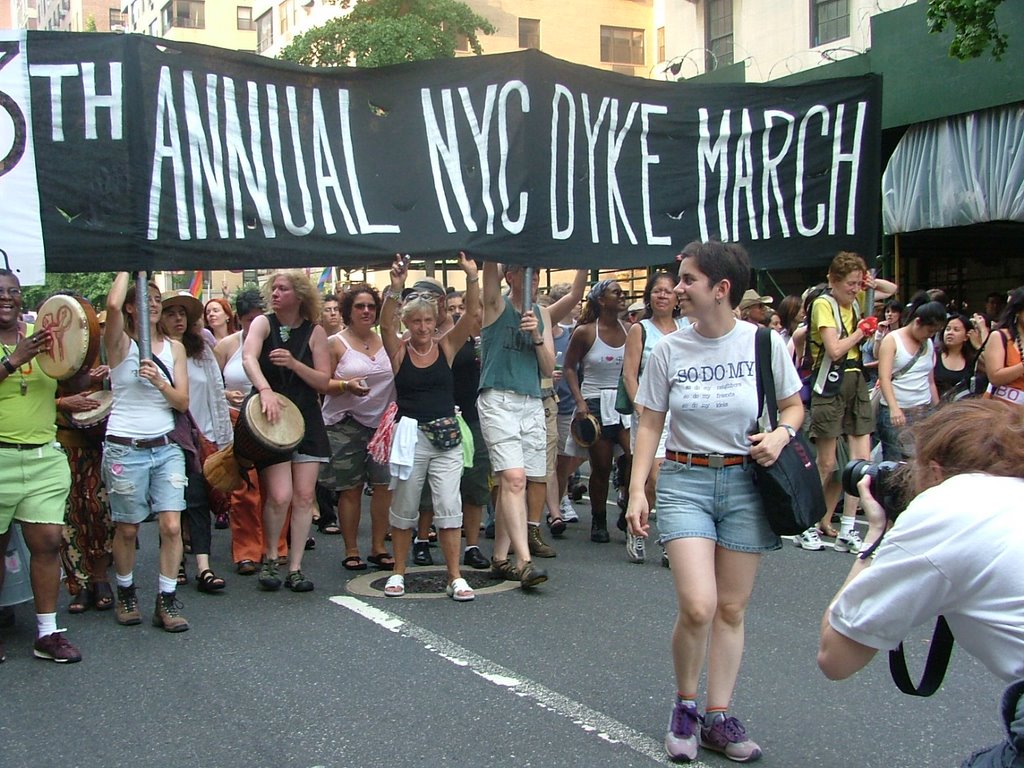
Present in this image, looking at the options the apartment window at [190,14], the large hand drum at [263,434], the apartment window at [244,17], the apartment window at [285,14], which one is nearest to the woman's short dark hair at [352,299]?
the large hand drum at [263,434]

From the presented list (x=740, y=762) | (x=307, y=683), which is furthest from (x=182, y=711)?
(x=740, y=762)

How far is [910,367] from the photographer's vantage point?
8.22 metres

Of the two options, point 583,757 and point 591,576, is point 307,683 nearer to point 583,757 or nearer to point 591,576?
point 583,757

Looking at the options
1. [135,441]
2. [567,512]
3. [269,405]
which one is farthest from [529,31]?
[135,441]

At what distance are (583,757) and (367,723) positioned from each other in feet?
3.01

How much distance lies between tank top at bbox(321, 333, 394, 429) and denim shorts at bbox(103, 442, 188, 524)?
1.72 m

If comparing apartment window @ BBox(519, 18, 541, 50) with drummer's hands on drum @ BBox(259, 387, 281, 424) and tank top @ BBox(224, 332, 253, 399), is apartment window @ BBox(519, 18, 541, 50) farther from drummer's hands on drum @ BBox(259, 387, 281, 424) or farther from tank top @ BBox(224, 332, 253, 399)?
drummer's hands on drum @ BBox(259, 387, 281, 424)

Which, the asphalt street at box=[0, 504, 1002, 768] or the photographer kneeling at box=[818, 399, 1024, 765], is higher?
the photographer kneeling at box=[818, 399, 1024, 765]

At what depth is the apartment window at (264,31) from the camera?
50438 mm

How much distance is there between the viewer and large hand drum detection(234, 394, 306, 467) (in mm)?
6371

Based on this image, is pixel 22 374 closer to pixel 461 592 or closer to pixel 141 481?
pixel 141 481

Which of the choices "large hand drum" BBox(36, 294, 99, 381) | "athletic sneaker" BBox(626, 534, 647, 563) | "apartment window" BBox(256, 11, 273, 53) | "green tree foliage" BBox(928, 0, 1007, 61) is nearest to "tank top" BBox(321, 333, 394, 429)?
"athletic sneaker" BBox(626, 534, 647, 563)

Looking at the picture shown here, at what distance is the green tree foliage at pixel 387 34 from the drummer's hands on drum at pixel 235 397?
22559 mm

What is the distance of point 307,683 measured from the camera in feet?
16.1
